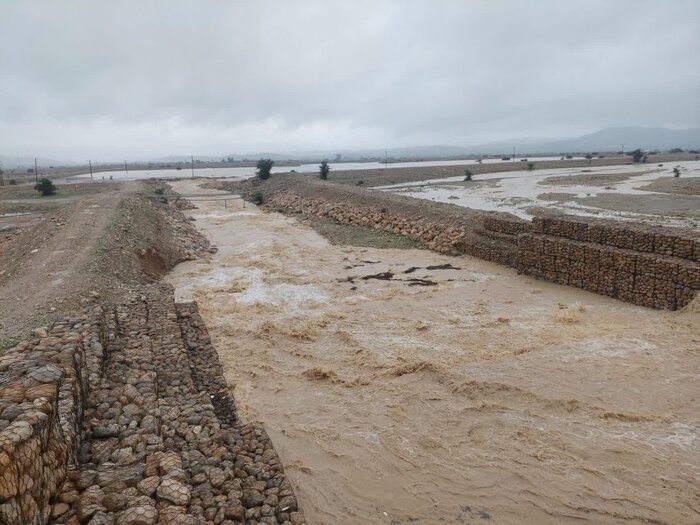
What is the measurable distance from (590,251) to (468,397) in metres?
7.43

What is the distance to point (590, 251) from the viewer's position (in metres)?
12.9

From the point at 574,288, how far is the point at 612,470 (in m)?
8.27

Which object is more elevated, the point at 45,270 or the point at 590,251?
the point at 45,270

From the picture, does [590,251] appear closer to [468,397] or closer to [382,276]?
[382,276]

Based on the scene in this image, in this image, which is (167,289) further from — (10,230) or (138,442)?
(10,230)

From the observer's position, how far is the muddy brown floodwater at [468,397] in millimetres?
5496

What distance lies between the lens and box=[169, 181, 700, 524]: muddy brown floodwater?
5.50 metres

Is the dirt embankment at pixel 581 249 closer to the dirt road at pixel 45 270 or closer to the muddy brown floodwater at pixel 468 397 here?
the muddy brown floodwater at pixel 468 397

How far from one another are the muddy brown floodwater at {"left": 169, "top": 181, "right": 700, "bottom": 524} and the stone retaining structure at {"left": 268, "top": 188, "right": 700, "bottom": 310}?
0.60 m

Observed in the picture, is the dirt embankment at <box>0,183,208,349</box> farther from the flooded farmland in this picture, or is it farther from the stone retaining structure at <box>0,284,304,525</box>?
the flooded farmland

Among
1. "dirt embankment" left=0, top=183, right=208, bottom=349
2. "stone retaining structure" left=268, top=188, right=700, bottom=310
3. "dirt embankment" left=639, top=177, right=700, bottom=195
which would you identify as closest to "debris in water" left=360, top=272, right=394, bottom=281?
"stone retaining structure" left=268, top=188, right=700, bottom=310

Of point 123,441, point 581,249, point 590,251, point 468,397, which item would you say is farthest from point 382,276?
point 123,441

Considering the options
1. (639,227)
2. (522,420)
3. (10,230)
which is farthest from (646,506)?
(10,230)

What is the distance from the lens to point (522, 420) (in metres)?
6.95
